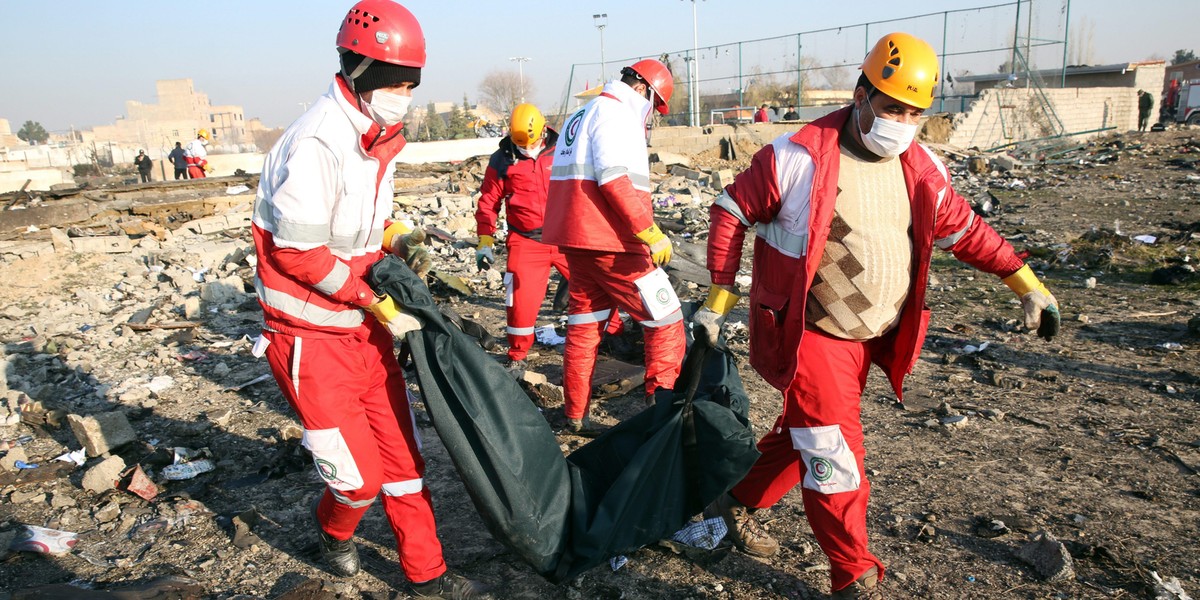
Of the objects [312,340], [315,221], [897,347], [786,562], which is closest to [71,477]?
[312,340]

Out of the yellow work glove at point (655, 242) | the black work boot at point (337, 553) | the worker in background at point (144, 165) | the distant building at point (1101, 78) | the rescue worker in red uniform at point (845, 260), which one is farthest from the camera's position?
the distant building at point (1101, 78)

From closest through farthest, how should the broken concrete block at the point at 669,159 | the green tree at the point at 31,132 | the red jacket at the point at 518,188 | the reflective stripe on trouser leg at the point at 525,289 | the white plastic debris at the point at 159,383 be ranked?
the white plastic debris at the point at 159,383, the reflective stripe on trouser leg at the point at 525,289, the red jacket at the point at 518,188, the broken concrete block at the point at 669,159, the green tree at the point at 31,132

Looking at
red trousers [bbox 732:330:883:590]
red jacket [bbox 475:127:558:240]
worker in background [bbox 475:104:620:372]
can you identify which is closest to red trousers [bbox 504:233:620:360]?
worker in background [bbox 475:104:620:372]

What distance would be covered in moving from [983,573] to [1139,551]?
612mm

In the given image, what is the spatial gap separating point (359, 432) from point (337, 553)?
60cm

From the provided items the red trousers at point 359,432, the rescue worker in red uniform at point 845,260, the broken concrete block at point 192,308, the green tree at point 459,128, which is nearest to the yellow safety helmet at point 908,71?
the rescue worker in red uniform at point 845,260

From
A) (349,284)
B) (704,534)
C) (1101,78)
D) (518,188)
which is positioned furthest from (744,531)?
(1101,78)

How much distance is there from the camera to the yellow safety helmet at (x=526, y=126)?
5.79m

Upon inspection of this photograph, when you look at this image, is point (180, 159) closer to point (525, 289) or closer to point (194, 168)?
point (194, 168)

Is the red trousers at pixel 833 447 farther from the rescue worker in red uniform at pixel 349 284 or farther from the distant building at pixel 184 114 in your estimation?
the distant building at pixel 184 114

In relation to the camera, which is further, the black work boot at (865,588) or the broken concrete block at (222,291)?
the broken concrete block at (222,291)

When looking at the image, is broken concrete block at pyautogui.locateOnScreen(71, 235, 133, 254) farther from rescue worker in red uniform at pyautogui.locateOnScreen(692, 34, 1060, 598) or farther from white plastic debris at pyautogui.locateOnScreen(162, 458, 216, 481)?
A: rescue worker in red uniform at pyautogui.locateOnScreen(692, 34, 1060, 598)

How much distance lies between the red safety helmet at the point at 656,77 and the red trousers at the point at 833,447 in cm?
204

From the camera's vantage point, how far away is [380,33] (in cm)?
252
